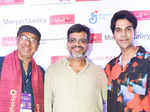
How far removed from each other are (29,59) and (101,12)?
98 centimetres

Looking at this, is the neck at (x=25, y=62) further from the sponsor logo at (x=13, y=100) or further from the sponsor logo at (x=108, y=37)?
the sponsor logo at (x=108, y=37)

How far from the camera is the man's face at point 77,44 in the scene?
204cm

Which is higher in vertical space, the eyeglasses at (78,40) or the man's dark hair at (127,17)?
the man's dark hair at (127,17)

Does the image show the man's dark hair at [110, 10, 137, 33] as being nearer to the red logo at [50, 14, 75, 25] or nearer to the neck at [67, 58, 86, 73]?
the neck at [67, 58, 86, 73]

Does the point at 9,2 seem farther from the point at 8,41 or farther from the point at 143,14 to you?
the point at 143,14

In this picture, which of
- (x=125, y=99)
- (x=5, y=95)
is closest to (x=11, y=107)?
(x=5, y=95)

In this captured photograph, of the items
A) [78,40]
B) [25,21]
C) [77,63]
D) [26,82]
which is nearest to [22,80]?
[26,82]

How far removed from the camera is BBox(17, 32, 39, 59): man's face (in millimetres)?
2211

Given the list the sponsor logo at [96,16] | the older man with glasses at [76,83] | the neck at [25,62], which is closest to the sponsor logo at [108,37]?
the sponsor logo at [96,16]

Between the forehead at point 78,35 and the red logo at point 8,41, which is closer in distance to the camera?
the forehead at point 78,35

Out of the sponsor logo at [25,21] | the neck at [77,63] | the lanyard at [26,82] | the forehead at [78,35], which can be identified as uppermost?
the sponsor logo at [25,21]

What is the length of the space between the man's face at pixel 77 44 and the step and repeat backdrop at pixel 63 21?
0.55m

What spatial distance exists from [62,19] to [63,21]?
27 millimetres

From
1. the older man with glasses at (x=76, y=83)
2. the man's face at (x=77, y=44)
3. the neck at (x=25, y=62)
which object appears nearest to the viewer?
the older man with glasses at (x=76, y=83)
